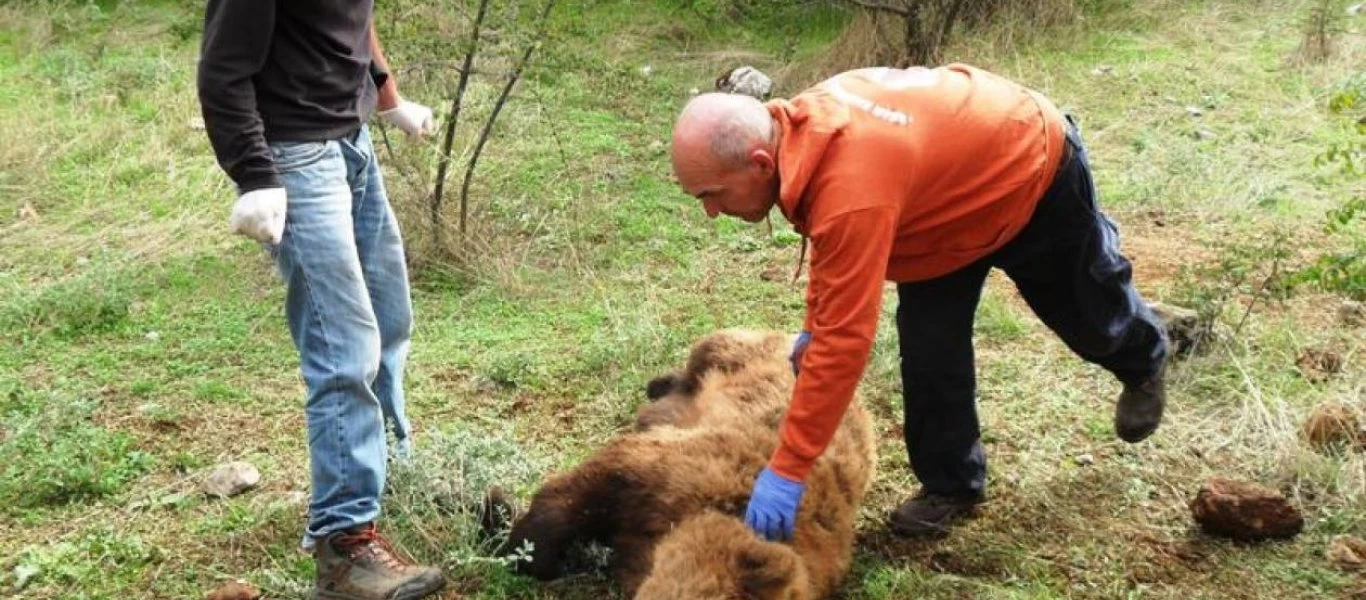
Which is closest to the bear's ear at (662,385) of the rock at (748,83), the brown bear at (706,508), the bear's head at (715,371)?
the bear's head at (715,371)

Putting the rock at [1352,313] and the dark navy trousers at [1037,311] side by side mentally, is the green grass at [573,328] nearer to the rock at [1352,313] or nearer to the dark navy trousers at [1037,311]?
the rock at [1352,313]

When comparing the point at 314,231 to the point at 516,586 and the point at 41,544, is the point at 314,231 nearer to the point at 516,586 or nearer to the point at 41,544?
the point at 516,586

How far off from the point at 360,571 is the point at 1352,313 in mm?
4574

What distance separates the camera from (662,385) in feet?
16.2

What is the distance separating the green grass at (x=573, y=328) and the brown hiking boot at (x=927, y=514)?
0.19 feet

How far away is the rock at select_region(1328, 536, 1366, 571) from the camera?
388cm

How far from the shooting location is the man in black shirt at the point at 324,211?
3.15 meters

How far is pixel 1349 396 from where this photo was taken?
4668 millimetres

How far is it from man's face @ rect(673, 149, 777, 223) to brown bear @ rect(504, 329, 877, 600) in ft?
3.01

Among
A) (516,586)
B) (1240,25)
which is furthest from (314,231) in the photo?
(1240,25)

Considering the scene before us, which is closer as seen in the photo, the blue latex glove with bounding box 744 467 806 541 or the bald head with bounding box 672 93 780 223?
the bald head with bounding box 672 93 780 223

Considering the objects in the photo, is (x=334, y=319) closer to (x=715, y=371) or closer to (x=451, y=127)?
(x=715, y=371)

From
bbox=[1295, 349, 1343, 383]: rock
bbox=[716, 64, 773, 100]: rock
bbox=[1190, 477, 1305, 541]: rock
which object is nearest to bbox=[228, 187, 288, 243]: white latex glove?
bbox=[1190, 477, 1305, 541]: rock

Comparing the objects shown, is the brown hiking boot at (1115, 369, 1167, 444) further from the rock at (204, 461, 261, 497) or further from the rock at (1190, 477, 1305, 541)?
the rock at (204, 461, 261, 497)
